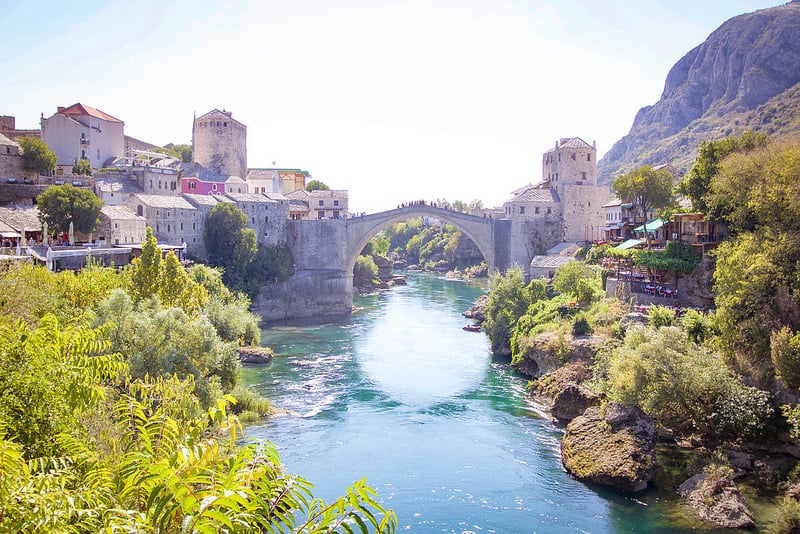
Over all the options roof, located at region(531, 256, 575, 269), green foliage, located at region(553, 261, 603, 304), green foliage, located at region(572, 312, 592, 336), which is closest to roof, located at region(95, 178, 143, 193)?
roof, located at region(531, 256, 575, 269)

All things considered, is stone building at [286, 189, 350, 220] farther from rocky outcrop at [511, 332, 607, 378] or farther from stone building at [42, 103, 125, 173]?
rocky outcrop at [511, 332, 607, 378]

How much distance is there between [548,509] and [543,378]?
961 centimetres

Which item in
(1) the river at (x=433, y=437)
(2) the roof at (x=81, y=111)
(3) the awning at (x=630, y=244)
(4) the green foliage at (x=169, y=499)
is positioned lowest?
(1) the river at (x=433, y=437)

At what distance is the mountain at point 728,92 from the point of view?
72.8 meters

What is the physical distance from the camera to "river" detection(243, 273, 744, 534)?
1491 cm

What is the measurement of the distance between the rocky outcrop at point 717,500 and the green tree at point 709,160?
503 inches

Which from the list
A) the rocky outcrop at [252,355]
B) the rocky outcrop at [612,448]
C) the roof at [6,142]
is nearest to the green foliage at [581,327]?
the rocky outcrop at [612,448]

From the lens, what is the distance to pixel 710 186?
2439cm

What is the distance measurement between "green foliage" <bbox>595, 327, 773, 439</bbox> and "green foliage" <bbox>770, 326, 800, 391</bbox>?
63cm

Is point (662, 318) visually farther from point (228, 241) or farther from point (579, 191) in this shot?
point (228, 241)

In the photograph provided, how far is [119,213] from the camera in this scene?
35.2 m

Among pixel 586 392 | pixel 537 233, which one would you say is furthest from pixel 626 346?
pixel 537 233

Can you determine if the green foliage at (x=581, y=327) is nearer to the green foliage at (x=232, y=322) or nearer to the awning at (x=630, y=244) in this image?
the awning at (x=630, y=244)

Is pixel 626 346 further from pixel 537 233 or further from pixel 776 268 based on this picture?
pixel 537 233
